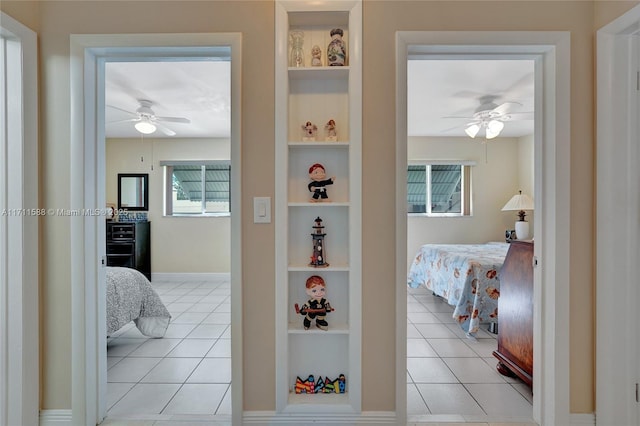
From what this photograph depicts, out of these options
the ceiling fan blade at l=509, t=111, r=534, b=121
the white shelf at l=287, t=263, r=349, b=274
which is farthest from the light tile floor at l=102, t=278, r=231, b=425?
the ceiling fan blade at l=509, t=111, r=534, b=121

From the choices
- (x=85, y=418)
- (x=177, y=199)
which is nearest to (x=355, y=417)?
(x=85, y=418)

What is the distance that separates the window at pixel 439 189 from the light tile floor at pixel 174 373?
3.33 metres

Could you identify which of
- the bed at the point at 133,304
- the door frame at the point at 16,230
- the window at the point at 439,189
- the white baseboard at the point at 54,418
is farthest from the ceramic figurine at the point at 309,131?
the window at the point at 439,189

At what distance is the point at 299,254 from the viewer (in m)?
1.82

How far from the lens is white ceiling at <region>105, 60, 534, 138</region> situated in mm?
2762

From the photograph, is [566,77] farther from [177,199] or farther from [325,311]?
[177,199]

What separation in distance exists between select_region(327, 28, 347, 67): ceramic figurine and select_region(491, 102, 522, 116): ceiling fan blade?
8.51 ft

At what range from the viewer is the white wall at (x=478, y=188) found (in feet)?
17.3

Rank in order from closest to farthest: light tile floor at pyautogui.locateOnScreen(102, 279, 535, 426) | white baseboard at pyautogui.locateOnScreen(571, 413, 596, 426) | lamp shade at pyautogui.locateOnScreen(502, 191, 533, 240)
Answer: white baseboard at pyautogui.locateOnScreen(571, 413, 596, 426) < light tile floor at pyautogui.locateOnScreen(102, 279, 535, 426) < lamp shade at pyautogui.locateOnScreen(502, 191, 533, 240)

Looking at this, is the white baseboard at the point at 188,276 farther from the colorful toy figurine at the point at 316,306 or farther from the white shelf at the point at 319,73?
the white shelf at the point at 319,73

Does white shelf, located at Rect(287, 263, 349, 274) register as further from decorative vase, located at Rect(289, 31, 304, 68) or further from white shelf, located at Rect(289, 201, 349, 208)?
decorative vase, located at Rect(289, 31, 304, 68)

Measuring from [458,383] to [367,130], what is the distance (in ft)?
5.78

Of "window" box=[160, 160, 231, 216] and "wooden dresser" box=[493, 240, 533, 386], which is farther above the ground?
"window" box=[160, 160, 231, 216]

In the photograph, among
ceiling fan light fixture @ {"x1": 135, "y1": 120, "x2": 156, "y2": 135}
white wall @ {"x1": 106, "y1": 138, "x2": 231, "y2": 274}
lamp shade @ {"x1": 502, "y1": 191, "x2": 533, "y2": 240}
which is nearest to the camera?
ceiling fan light fixture @ {"x1": 135, "y1": 120, "x2": 156, "y2": 135}
